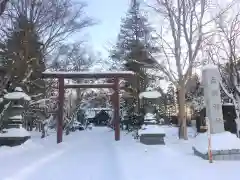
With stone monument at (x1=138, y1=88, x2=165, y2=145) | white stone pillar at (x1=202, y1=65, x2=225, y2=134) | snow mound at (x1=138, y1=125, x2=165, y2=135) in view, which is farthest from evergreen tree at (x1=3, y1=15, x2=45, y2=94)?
white stone pillar at (x1=202, y1=65, x2=225, y2=134)

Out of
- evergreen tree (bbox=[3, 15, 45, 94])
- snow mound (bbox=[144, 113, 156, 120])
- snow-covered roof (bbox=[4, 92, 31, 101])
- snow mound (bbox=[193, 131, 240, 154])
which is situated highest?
evergreen tree (bbox=[3, 15, 45, 94])

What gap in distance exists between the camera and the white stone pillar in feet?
35.4

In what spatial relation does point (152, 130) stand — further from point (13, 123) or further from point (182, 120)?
point (13, 123)

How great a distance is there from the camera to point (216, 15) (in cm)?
1873

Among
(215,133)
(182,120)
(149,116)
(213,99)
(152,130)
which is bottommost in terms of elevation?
(152,130)

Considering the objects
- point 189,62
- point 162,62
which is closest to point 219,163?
point 189,62

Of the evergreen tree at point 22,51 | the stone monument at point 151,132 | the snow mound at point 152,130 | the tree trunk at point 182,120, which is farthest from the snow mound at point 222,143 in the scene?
the evergreen tree at point 22,51

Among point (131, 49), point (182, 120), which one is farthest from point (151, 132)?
point (131, 49)

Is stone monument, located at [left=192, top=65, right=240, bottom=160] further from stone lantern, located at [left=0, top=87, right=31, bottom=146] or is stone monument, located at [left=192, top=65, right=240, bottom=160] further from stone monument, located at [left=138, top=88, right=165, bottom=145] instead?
stone lantern, located at [left=0, top=87, right=31, bottom=146]

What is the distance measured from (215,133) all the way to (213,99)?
1.22 meters

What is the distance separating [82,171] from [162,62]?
1279cm

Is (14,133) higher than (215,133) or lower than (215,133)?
A: lower

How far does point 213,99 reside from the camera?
11.0m

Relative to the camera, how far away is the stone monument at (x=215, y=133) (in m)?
9.77
